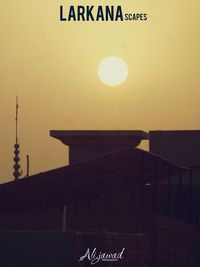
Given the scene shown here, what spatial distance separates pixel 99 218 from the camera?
27500 millimetres

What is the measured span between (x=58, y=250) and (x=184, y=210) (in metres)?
24.4

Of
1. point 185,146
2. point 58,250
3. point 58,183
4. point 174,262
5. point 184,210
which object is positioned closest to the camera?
point 58,250

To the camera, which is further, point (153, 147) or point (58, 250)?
point (153, 147)

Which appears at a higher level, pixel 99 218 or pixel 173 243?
pixel 99 218

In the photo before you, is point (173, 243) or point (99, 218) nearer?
point (173, 243)

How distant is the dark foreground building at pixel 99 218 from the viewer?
21781mm

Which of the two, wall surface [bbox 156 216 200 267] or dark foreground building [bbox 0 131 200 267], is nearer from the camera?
dark foreground building [bbox 0 131 200 267]

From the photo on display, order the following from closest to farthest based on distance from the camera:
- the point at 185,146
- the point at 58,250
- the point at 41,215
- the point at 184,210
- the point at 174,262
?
the point at 58,250 → the point at 174,262 → the point at 41,215 → the point at 184,210 → the point at 185,146

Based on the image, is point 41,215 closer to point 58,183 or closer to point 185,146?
point 58,183

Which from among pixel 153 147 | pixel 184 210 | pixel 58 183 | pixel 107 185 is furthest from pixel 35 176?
pixel 153 147

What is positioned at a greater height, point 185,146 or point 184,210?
point 185,146

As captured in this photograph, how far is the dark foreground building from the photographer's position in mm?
21781

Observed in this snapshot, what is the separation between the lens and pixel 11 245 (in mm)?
21781

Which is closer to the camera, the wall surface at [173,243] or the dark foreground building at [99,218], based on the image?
the dark foreground building at [99,218]
